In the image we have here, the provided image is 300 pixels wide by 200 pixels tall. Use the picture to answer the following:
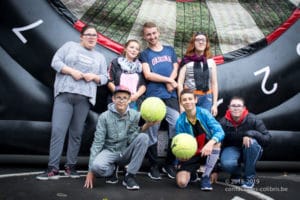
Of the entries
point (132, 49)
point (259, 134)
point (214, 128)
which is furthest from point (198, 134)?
point (132, 49)

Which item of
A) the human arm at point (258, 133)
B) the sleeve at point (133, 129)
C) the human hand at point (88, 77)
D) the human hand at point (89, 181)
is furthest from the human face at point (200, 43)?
the human hand at point (89, 181)

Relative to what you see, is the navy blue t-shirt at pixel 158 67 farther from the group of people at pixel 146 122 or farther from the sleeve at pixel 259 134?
the sleeve at pixel 259 134

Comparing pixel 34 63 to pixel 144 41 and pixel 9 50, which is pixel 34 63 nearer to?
pixel 9 50

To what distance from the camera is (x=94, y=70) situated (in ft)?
12.1

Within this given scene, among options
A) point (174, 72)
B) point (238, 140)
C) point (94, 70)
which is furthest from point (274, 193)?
point (94, 70)

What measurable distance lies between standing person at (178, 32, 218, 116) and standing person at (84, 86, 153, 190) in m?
0.55

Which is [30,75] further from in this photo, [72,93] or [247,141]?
[247,141]

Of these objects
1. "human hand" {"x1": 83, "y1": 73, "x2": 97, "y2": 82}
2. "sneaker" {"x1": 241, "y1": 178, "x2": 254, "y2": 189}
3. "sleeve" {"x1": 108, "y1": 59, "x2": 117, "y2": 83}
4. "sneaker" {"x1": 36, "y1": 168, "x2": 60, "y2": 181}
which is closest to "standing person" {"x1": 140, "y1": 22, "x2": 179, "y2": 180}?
"sleeve" {"x1": 108, "y1": 59, "x2": 117, "y2": 83}

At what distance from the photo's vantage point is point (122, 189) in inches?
132

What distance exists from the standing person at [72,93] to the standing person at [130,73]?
11 cm

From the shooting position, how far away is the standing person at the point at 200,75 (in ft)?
12.5

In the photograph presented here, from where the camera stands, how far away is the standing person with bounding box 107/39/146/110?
375cm

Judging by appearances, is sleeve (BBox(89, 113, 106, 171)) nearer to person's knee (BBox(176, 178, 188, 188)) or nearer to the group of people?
the group of people

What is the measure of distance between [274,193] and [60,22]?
220cm
